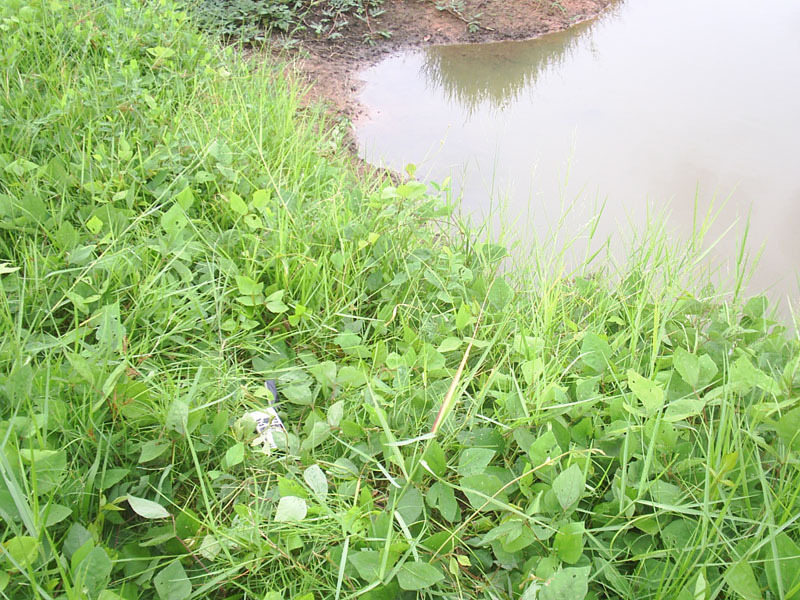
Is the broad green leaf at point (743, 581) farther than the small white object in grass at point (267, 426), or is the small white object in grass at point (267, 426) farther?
the small white object in grass at point (267, 426)

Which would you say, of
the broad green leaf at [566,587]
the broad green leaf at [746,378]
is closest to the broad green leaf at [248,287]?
the broad green leaf at [566,587]

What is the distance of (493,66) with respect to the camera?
375 cm

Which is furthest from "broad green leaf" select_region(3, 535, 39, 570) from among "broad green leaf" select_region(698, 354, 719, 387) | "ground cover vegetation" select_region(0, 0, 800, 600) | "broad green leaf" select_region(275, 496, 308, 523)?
"broad green leaf" select_region(698, 354, 719, 387)

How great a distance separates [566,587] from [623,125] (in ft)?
8.89

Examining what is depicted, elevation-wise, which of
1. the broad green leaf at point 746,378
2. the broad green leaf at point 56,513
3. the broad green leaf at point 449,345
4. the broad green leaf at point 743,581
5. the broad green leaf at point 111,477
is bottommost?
the broad green leaf at point 111,477

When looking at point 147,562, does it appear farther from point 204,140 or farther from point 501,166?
point 501,166

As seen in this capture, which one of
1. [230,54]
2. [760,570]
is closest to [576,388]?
[760,570]

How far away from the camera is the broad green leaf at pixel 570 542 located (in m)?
1.04

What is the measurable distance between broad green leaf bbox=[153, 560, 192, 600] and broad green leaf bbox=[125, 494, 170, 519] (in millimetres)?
84

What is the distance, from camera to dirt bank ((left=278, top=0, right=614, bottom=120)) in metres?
3.58

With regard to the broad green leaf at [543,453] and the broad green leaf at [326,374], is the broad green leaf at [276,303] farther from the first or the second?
the broad green leaf at [543,453]

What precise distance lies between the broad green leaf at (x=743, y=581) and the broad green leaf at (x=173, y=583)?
873 millimetres

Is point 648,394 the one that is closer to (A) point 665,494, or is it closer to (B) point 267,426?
(A) point 665,494

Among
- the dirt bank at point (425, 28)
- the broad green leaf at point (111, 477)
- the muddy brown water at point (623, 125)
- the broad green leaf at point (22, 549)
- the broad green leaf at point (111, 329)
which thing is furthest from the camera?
the dirt bank at point (425, 28)
